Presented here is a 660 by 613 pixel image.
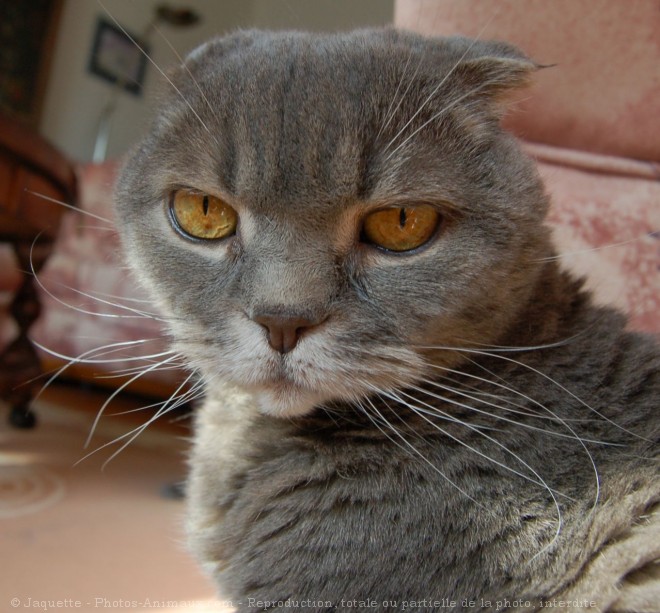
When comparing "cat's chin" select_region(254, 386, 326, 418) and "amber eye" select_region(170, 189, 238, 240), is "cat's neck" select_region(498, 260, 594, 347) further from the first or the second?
"amber eye" select_region(170, 189, 238, 240)

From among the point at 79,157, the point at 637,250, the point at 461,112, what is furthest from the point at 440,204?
the point at 79,157

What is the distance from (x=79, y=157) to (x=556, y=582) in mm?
4794

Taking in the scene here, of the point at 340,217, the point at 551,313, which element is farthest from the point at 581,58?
the point at 340,217

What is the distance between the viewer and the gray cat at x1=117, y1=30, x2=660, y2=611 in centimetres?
77

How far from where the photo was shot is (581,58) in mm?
→ 1479

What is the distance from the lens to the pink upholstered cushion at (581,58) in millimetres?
1445

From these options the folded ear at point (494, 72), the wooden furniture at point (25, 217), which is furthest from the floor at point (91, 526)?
the folded ear at point (494, 72)

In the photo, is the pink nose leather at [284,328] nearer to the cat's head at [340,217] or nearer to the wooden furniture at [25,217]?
the cat's head at [340,217]

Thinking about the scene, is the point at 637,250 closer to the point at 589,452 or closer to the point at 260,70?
the point at 589,452

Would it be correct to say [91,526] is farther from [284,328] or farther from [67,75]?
→ [67,75]

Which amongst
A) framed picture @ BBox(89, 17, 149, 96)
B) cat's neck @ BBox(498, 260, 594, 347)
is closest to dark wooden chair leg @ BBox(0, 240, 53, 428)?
cat's neck @ BBox(498, 260, 594, 347)

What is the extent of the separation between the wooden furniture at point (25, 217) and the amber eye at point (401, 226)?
106 cm

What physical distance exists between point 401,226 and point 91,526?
1315 millimetres

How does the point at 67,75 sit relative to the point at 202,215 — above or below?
above
